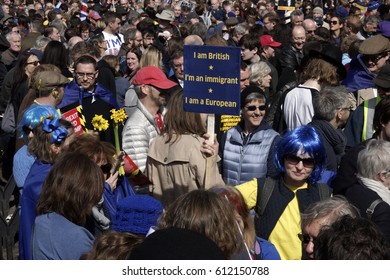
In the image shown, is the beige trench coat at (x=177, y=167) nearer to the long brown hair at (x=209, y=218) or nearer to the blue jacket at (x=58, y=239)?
the blue jacket at (x=58, y=239)

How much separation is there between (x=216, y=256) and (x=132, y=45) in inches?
384

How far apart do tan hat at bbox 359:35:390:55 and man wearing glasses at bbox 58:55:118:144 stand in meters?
2.43

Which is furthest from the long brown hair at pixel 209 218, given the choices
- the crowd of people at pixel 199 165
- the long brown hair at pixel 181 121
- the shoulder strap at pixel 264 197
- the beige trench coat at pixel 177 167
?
the long brown hair at pixel 181 121

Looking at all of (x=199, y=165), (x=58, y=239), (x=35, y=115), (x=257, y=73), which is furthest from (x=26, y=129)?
(x=257, y=73)

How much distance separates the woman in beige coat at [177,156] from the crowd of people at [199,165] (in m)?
0.01

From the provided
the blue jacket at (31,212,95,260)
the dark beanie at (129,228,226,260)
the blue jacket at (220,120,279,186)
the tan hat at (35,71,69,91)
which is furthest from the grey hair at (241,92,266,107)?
the dark beanie at (129,228,226,260)

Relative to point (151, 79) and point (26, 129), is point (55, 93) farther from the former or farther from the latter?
point (26, 129)

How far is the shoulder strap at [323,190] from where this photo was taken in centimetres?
501

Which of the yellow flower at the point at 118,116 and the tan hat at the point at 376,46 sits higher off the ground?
the tan hat at the point at 376,46

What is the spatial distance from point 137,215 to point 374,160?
149 centimetres

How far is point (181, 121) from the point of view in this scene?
232 inches

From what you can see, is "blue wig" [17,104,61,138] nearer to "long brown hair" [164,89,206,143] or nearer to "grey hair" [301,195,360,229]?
"long brown hair" [164,89,206,143]

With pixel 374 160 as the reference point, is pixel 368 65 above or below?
below
